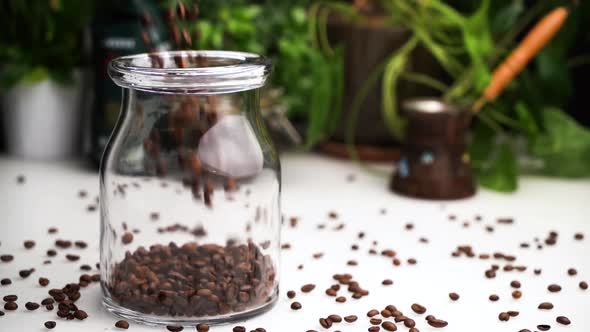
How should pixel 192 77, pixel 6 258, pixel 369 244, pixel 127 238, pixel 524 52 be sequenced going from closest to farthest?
pixel 192 77
pixel 127 238
pixel 6 258
pixel 369 244
pixel 524 52

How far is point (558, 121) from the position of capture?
1.53m

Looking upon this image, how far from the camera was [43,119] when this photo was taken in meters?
1.62

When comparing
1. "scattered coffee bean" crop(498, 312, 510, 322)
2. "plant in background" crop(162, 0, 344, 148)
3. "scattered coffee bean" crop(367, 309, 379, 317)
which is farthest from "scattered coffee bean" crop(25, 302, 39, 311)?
"plant in background" crop(162, 0, 344, 148)

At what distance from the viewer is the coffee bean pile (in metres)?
0.89

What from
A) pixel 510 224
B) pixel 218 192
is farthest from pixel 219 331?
pixel 510 224

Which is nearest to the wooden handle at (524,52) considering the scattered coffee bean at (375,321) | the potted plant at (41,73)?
the scattered coffee bean at (375,321)

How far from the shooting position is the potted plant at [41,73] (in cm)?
156

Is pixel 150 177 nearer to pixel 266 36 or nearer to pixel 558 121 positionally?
pixel 266 36

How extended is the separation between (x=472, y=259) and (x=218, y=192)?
0.37 meters

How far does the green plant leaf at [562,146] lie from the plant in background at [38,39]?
2.87ft

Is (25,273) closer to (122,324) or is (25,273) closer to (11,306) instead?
(11,306)

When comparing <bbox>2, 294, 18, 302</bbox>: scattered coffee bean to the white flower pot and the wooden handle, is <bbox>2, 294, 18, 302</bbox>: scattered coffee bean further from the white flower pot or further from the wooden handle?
the wooden handle

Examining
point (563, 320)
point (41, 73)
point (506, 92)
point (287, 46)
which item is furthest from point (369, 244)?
point (41, 73)

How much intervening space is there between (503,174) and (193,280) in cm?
78
